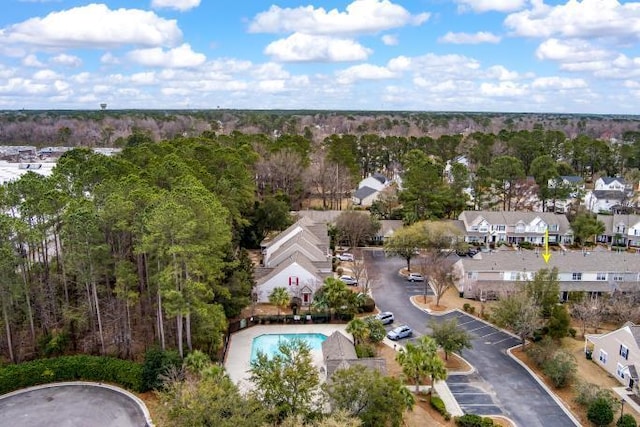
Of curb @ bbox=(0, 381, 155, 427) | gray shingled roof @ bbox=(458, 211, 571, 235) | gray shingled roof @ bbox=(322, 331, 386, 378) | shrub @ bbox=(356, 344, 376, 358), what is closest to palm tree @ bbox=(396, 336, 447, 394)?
gray shingled roof @ bbox=(322, 331, 386, 378)

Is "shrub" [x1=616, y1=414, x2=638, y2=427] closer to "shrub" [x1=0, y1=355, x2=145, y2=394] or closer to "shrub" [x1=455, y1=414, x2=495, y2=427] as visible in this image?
"shrub" [x1=455, y1=414, x2=495, y2=427]

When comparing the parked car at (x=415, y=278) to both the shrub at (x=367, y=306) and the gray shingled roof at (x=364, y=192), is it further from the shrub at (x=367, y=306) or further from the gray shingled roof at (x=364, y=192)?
the gray shingled roof at (x=364, y=192)

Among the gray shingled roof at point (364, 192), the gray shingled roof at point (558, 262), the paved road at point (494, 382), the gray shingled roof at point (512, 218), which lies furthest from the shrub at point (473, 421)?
the gray shingled roof at point (364, 192)

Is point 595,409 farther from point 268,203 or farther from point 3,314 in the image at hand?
point 268,203

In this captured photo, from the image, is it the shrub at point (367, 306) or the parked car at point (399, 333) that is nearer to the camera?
the parked car at point (399, 333)

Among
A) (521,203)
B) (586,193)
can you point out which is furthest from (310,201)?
(586,193)

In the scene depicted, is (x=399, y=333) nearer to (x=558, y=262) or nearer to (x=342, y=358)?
(x=342, y=358)
